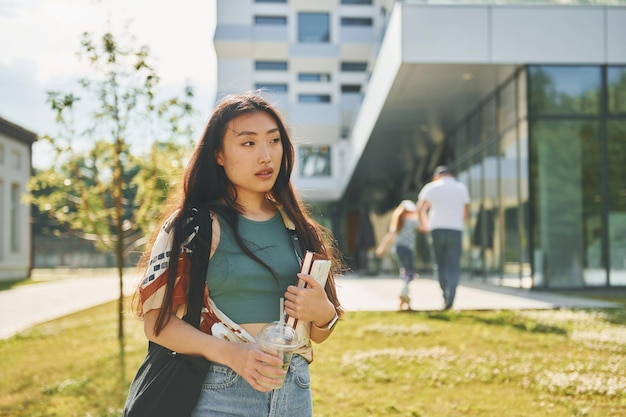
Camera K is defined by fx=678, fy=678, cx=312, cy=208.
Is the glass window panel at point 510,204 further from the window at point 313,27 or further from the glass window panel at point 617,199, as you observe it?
the window at point 313,27

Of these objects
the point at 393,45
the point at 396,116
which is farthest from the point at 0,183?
the point at 393,45

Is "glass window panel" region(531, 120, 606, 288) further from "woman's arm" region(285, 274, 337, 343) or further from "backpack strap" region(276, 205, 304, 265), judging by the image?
"woman's arm" region(285, 274, 337, 343)

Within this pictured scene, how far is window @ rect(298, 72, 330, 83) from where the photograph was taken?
44.6 meters

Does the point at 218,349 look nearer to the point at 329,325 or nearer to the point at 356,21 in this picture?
the point at 329,325

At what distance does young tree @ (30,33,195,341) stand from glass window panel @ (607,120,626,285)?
8.45m

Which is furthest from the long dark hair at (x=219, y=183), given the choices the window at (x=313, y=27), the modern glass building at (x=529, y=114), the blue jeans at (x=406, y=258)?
the window at (x=313, y=27)

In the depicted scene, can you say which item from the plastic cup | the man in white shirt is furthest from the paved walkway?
the plastic cup

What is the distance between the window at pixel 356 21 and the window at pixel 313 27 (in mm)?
1666

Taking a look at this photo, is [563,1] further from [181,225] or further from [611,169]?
[181,225]

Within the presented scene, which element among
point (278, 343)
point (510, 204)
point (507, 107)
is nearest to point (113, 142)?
point (278, 343)

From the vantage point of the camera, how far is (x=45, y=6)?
6523mm

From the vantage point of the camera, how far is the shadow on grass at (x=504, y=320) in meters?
7.62

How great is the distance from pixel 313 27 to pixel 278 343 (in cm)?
4476

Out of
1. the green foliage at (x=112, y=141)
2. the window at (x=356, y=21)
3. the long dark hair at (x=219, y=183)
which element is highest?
the window at (x=356, y=21)
